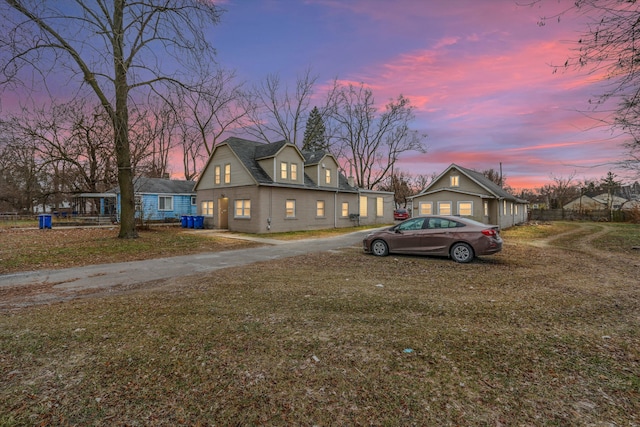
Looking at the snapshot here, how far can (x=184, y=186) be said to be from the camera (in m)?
33.9

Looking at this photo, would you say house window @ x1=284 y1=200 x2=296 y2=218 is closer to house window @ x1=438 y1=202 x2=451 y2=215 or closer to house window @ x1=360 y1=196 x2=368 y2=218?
house window @ x1=360 y1=196 x2=368 y2=218

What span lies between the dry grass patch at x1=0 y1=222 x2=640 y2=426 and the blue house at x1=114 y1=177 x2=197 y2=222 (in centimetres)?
2681

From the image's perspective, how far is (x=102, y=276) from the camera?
8117 millimetres

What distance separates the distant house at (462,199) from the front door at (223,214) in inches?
618

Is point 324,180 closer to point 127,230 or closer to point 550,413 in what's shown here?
point 127,230

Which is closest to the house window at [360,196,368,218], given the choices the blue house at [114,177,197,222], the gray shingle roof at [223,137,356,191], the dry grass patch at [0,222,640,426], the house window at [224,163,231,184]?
the gray shingle roof at [223,137,356,191]

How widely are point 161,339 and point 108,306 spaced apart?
2.27 metres

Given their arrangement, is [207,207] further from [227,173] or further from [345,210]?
[345,210]

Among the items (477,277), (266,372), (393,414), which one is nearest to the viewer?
(393,414)

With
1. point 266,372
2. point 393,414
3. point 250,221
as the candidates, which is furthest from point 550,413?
point 250,221

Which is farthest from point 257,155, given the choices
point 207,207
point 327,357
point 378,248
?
point 327,357

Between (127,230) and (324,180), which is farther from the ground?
(324,180)

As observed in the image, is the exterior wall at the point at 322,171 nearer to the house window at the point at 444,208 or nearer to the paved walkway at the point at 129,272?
the house window at the point at 444,208

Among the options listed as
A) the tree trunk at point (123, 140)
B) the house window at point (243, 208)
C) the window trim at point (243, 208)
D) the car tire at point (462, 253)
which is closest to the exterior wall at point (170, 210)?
the window trim at point (243, 208)
